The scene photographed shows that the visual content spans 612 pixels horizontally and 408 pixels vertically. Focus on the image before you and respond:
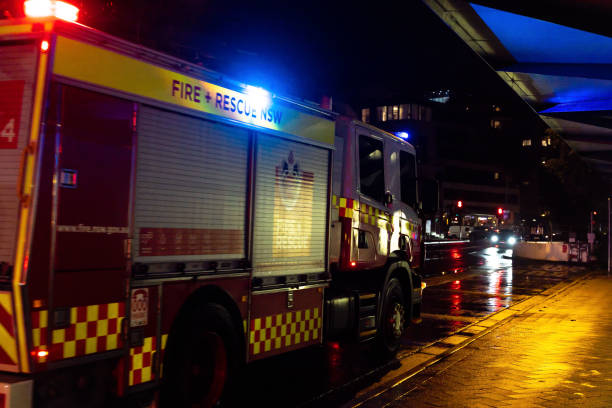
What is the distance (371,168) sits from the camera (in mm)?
8195

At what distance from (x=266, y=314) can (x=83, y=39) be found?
293 cm

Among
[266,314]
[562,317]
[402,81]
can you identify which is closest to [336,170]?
[266,314]

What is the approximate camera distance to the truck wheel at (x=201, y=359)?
196 inches

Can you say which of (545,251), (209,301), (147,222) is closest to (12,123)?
(147,222)

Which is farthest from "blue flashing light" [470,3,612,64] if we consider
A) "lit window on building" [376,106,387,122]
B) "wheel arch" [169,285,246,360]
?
"lit window on building" [376,106,387,122]

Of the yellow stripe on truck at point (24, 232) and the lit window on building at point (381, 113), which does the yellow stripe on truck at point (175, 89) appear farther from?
the lit window on building at point (381, 113)

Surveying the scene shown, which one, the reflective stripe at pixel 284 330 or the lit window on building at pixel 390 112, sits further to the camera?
the lit window on building at pixel 390 112

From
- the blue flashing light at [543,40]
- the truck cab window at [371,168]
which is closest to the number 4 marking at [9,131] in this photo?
the truck cab window at [371,168]

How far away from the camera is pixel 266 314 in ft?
19.7

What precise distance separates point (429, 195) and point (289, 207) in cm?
359

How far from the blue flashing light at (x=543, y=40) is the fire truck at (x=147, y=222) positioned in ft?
12.9

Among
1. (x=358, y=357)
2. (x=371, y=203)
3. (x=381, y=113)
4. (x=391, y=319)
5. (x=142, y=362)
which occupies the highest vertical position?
(x=381, y=113)

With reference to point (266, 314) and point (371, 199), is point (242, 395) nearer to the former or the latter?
point (266, 314)

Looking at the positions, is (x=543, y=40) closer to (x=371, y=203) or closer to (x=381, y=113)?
(x=371, y=203)
